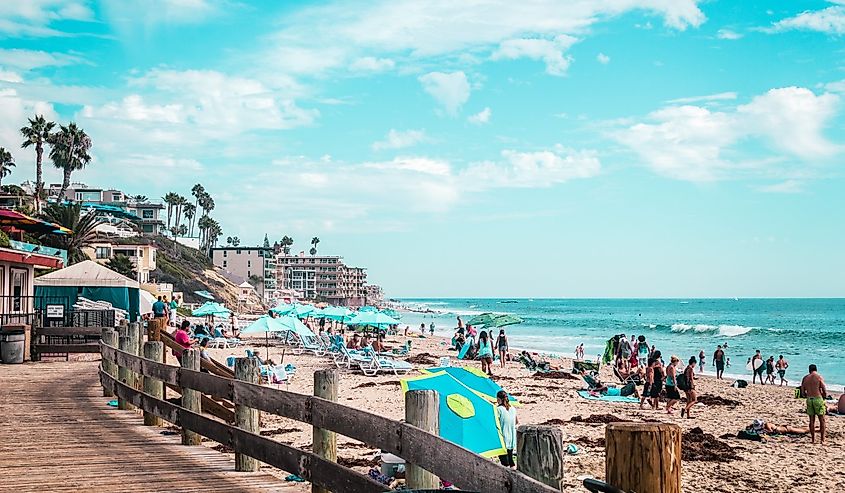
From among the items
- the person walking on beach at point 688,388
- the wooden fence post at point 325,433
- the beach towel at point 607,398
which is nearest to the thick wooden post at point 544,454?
the wooden fence post at point 325,433

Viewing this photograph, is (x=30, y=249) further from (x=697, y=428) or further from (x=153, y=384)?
(x=697, y=428)

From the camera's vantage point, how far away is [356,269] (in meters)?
176

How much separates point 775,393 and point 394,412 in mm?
14449

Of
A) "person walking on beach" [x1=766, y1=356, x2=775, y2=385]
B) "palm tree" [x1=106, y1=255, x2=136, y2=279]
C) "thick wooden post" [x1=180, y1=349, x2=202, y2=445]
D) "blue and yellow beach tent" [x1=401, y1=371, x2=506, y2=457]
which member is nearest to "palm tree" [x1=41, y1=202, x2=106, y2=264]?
"palm tree" [x1=106, y1=255, x2=136, y2=279]

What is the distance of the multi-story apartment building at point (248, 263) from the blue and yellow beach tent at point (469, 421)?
12937 cm

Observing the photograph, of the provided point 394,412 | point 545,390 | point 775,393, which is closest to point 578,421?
point 394,412

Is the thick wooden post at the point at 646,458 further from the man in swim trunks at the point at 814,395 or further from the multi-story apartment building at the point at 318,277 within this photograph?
the multi-story apartment building at the point at 318,277

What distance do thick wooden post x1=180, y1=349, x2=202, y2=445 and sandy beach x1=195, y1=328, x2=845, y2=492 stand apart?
208cm

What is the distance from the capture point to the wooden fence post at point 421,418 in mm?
4297

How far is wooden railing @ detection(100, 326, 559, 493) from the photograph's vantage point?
3.58 m

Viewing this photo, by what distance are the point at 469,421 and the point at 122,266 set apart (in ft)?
204

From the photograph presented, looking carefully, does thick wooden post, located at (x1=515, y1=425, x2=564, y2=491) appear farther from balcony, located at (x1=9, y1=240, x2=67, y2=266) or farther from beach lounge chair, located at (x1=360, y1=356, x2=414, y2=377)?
balcony, located at (x1=9, y1=240, x2=67, y2=266)

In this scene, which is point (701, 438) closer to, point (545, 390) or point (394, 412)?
point (394, 412)

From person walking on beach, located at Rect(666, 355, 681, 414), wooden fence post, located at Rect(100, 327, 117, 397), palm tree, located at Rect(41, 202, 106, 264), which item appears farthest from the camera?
palm tree, located at Rect(41, 202, 106, 264)
